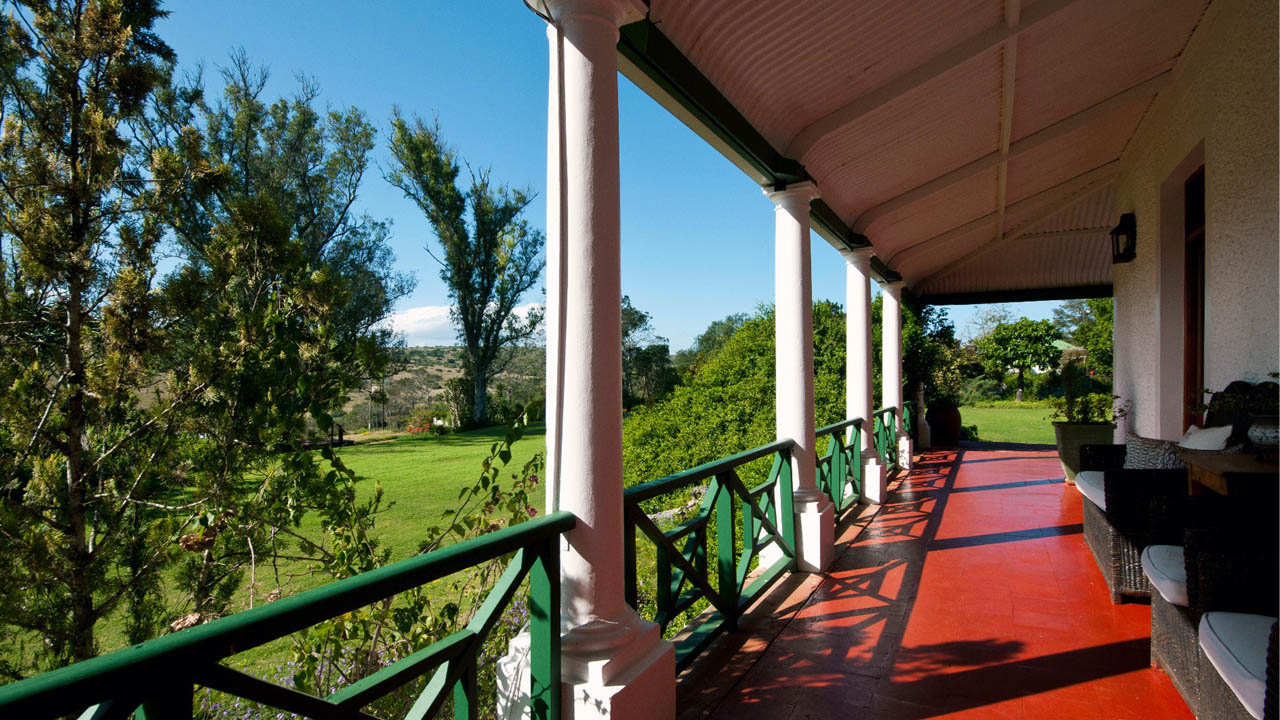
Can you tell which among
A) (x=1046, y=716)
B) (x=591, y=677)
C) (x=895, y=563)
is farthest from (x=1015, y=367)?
(x=591, y=677)

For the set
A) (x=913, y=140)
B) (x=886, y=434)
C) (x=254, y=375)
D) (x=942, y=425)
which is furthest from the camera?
(x=942, y=425)

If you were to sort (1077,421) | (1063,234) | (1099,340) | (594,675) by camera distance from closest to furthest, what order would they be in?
(594,675)
(1077,421)
(1063,234)
(1099,340)

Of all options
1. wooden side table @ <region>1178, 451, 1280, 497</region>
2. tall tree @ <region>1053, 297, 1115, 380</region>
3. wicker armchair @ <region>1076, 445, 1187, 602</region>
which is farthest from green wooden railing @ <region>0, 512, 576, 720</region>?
tall tree @ <region>1053, 297, 1115, 380</region>

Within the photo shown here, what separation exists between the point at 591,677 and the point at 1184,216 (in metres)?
5.74

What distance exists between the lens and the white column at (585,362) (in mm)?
2104

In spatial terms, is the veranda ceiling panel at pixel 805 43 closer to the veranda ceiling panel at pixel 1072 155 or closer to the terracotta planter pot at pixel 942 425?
the veranda ceiling panel at pixel 1072 155

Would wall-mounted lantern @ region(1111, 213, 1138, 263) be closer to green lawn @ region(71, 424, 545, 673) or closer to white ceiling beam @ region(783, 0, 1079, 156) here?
white ceiling beam @ region(783, 0, 1079, 156)

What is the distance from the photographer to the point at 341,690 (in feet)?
4.87

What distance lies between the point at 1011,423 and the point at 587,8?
18.0 meters

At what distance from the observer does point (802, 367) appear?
4285 mm

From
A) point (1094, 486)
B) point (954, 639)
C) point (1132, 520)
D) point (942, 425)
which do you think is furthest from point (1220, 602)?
point (942, 425)

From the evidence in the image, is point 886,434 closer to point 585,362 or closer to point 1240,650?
point 1240,650

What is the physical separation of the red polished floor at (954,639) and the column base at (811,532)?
0.15 metres

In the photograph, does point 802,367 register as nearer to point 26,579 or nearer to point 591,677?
point 591,677
